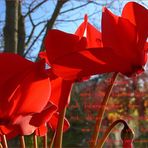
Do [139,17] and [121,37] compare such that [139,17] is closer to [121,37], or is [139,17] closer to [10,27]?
[121,37]

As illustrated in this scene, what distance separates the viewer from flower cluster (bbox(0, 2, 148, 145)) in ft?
0.90

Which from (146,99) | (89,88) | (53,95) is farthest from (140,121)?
(53,95)

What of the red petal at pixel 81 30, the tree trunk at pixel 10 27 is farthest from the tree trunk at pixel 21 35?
the red petal at pixel 81 30

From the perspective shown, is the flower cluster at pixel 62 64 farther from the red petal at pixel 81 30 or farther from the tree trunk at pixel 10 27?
the tree trunk at pixel 10 27

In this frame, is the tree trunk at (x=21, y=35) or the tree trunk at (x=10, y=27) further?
the tree trunk at (x=21, y=35)

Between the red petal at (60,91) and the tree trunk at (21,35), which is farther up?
the red petal at (60,91)

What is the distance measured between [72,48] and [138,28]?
5 centimetres

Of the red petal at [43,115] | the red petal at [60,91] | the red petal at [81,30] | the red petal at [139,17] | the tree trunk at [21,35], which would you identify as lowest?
the tree trunk at [21,35]

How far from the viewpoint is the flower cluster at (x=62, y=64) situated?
273mm

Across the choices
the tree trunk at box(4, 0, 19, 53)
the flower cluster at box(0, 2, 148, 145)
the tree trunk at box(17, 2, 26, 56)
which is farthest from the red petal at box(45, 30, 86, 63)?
the tree trunk at box(17, 2, 26, 56)

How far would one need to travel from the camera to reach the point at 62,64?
27 cm

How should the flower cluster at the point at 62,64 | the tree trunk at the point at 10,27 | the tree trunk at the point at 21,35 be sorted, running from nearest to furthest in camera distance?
the flower cluster at the point at 62,64, the tree trunk at the point at 10,27, the tree trunk at the point at 21,35

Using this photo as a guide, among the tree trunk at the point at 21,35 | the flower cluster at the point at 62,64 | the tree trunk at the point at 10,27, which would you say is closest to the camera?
the flower cluster at the point at 62,64

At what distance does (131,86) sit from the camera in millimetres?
6434
